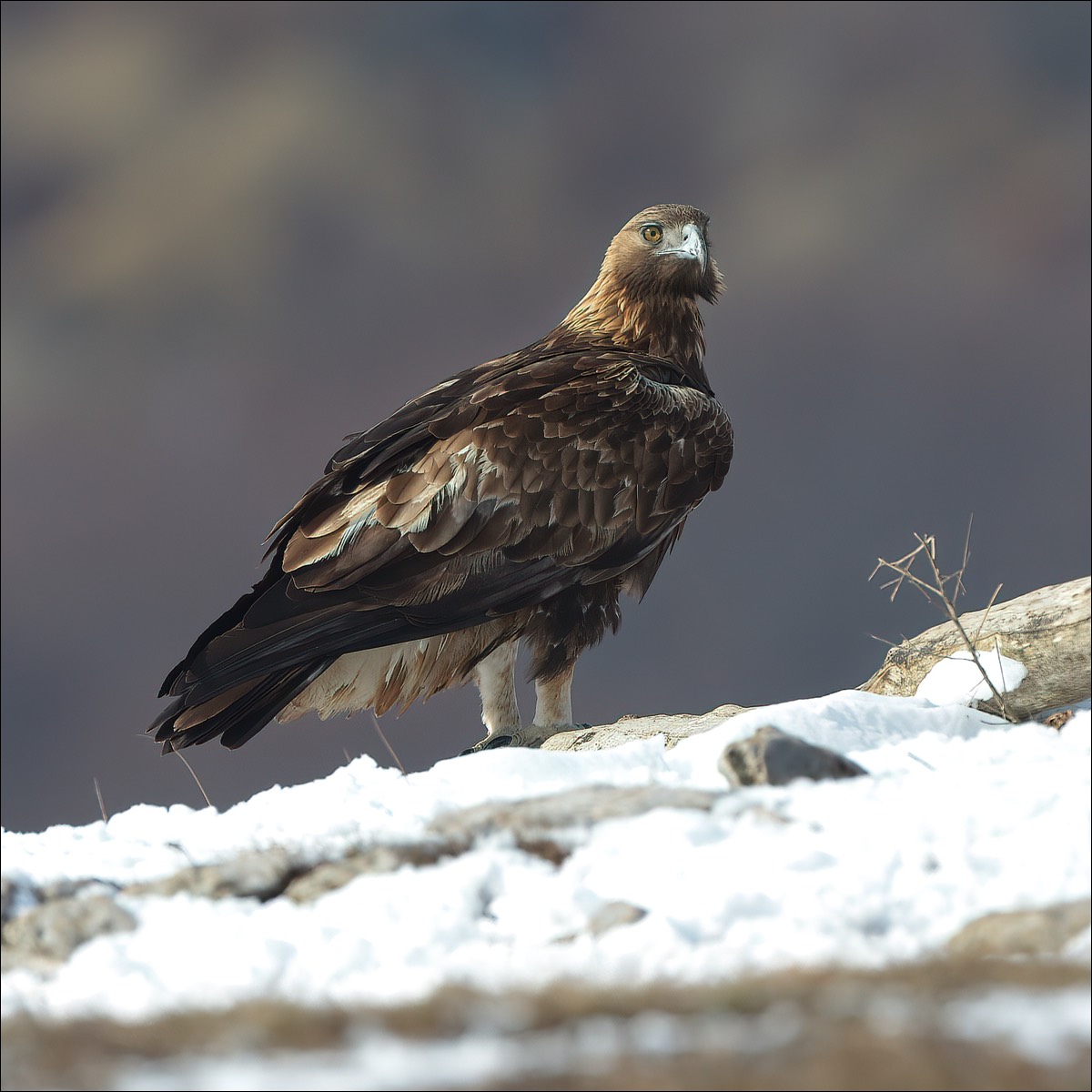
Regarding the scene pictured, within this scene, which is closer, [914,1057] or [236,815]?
[914,1057]

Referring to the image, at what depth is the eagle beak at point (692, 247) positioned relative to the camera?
340 inches

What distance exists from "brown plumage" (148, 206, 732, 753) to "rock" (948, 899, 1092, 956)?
13.6 ft

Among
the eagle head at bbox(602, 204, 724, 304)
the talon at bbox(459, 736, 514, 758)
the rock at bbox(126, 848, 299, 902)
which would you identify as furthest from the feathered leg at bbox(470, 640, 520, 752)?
the rock at bbox(126, 848, 299, 902)

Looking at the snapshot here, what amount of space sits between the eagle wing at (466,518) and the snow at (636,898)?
2.49 m

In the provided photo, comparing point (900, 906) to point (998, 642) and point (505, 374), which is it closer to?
point (998, 642)

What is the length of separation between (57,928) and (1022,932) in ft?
8.38

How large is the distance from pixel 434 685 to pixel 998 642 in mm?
3112

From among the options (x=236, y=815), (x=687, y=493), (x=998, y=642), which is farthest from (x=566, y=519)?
(x=236, y=815)

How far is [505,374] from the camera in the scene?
25.8 ft

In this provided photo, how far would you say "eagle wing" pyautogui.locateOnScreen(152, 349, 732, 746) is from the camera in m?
6.93

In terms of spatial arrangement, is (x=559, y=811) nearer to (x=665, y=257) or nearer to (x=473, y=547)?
(x=473, y=547)

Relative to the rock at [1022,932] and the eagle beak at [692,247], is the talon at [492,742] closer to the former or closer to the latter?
the eagle beak at [692,247]

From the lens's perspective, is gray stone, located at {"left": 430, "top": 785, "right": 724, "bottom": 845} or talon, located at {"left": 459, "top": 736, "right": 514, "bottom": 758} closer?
gray stone, located at {"left": 430, "top": 785, "right": 724, "bottom": 845}

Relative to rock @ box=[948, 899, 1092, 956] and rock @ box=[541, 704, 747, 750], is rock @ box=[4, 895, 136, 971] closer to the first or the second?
rock @ box=[948, 899, 1092, 956]
